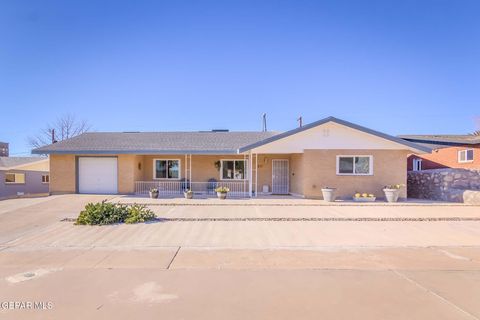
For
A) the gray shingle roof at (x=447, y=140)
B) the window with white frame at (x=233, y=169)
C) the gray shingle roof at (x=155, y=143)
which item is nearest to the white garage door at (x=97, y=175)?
the gray shingle roof at (x=155, y=143)

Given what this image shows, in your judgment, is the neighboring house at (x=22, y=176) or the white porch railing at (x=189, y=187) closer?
the white porch railing at (x=189, y=187)

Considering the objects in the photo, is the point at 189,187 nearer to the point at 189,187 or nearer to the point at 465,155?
the point at 189,187

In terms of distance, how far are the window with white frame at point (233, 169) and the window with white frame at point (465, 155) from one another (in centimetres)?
1595

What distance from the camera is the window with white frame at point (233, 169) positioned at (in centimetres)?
1841

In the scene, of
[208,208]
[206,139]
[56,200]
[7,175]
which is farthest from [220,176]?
[7,175]

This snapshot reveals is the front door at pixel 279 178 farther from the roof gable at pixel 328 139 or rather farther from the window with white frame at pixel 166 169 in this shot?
the window with white frame at pixel 166 169

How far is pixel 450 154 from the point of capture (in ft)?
72.9

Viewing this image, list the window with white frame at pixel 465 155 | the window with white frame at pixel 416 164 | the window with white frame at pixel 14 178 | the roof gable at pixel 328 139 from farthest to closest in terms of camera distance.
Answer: the window with white frame at pixel 14 178
the window with white frame at pixel 416 164
the window with white frame at pixel 465 155
the roof gable at pixel 328 139

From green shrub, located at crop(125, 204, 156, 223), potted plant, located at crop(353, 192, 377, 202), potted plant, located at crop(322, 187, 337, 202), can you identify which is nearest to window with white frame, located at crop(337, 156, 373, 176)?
potted plant, located at crop(353, 192, 377, 202)

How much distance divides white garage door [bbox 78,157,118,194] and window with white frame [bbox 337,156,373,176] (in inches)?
513

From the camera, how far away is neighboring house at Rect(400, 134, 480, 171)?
18281 mm

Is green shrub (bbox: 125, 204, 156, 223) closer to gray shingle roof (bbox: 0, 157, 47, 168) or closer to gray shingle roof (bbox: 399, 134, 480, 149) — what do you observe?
gray shingle roof (bbox: 399, 134, 480, 149)

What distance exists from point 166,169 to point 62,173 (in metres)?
6.01

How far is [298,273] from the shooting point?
5.06m
